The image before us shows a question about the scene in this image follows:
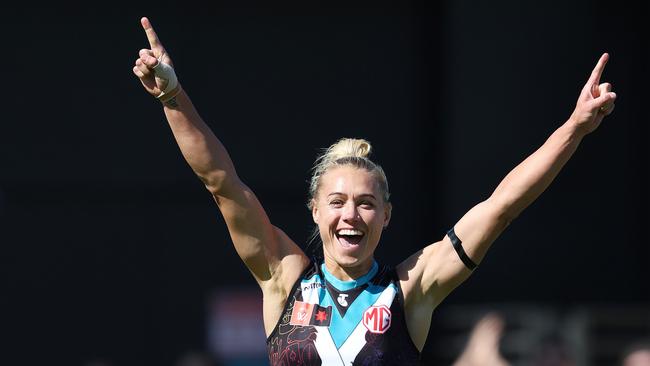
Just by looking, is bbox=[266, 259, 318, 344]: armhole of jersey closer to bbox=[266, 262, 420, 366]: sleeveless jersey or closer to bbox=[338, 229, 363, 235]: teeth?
bbox=[266, 262, 420, 366]: sleeveless jersey

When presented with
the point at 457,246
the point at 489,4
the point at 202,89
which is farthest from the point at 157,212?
the point at 457,246

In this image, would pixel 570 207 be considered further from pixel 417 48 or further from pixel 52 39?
pixel 52 39

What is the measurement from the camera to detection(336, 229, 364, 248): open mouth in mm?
5062

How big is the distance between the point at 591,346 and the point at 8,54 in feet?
22.8

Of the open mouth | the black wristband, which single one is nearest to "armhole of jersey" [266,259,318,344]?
the open mouth

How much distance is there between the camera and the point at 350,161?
17.2 feet

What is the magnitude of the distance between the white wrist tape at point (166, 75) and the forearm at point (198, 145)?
0.05 metres

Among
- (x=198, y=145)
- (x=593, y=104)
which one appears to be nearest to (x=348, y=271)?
(x=198, y=145)

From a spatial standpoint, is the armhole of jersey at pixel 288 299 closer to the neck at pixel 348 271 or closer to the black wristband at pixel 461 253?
the neck at pixel 348 271

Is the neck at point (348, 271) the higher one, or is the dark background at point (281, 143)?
the dark background at point (281, 143)

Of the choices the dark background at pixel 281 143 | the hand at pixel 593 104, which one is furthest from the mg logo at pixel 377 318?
the dark background at pixel 281 143

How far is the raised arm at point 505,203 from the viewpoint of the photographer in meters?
4.87

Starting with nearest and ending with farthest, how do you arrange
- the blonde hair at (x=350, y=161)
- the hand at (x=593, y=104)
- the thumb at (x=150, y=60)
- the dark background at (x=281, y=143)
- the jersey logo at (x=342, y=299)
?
the hand at (x=593, y=104) < the thumb at (x=150, y=60) < the jersey logo at (x=342, y=299) < the blonde hair at (x=350, y=161) < the dark background at (x=281, y=143)

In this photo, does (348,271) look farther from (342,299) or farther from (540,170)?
(540,170)
